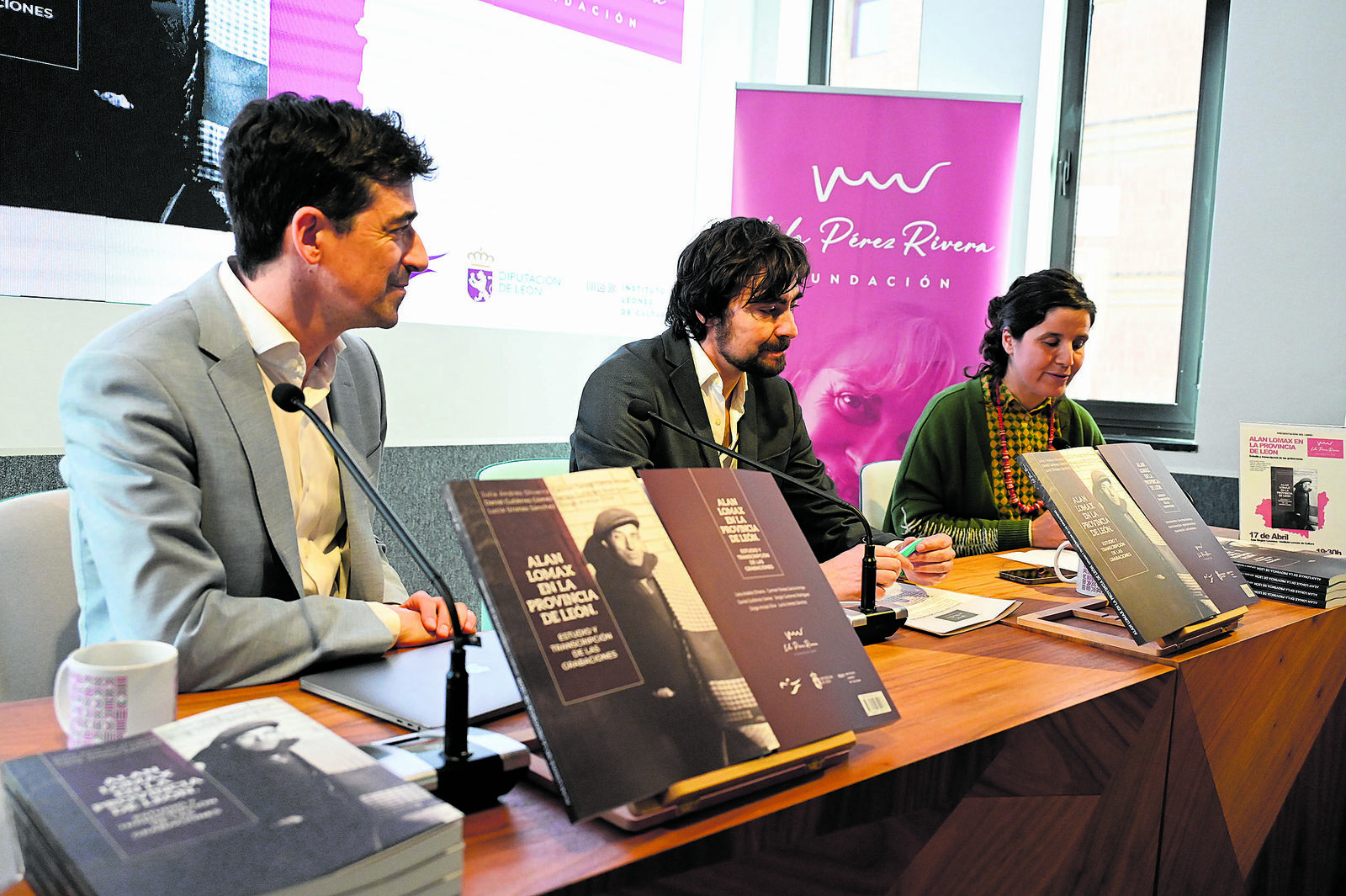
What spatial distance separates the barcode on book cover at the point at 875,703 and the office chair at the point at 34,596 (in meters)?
1.07

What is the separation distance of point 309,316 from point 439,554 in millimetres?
1656

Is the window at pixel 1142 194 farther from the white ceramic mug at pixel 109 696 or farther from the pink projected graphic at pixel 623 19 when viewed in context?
the white ceramic mug at pixel 109 696

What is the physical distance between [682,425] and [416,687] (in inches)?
41.3

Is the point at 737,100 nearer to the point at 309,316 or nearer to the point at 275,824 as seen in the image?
the point at 309,316

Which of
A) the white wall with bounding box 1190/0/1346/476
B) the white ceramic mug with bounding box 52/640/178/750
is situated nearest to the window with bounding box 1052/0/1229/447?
the white wall with bounding box 1190/0/1346/476

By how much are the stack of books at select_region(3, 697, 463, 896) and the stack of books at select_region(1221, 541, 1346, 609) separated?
162cm

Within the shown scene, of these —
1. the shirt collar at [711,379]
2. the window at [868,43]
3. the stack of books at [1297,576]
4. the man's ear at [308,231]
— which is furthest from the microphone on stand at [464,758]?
the window at [868,43]

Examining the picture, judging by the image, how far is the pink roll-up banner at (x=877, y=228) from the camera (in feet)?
11.1

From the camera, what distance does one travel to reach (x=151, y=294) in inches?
89.7

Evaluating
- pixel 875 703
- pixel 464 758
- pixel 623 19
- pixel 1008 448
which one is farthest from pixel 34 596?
pixel 623 19

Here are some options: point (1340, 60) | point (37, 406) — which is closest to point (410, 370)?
point (37, 406)

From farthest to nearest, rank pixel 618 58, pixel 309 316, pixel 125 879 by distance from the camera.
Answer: pixel 618 58, pixel 309 316, pixel 125 879

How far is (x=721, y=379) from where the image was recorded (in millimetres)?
2076

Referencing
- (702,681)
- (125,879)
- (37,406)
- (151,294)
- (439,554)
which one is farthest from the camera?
(439,554)
